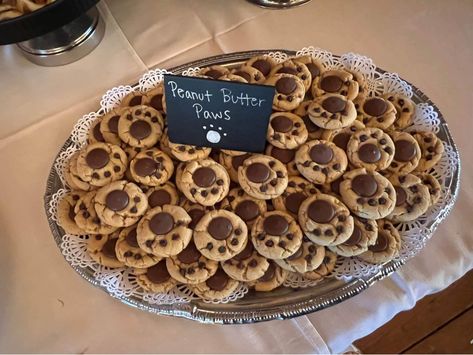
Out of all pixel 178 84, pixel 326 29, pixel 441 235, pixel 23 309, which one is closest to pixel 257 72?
pixel 178 84

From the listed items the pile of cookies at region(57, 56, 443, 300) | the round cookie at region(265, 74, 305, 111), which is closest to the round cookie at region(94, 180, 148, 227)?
the pile of cookies at region(57, 56, 443, 300)

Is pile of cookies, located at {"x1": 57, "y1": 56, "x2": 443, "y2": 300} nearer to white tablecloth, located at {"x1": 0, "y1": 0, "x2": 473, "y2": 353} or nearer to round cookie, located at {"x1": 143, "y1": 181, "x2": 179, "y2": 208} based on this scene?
round cookie, located at {"x1": 143, "y1": 181, "x2": 179, "y2": 208}

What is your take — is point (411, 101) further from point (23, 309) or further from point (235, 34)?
point (23, 309)

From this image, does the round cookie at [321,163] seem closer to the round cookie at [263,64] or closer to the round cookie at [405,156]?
the round cookie at [405,156]

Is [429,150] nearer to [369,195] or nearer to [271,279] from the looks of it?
[369,195]


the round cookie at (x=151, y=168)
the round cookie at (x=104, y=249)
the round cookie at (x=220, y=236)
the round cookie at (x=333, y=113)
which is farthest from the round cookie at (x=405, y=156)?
the round cookie at (x=104, y=249)

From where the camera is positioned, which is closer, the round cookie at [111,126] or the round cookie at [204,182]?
the round cookie at [204,182]
